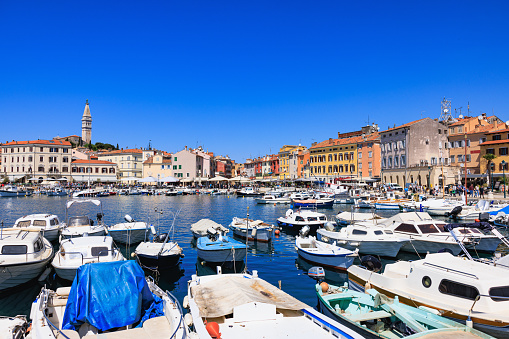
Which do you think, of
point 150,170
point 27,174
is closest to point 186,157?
point 150,170

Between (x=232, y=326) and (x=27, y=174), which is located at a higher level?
(x=27, y=174)

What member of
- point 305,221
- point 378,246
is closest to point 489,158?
point 305,221

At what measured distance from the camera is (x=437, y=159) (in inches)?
2972

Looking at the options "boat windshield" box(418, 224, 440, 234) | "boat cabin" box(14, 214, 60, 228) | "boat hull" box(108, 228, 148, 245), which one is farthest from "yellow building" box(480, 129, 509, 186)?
"boat cabin" box(14, 214, 60, 228)

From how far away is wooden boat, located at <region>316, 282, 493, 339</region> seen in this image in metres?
9.30

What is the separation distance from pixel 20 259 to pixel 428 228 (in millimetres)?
23983

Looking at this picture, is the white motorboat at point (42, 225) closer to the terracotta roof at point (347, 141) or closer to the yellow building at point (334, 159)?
the yellow building at point (334, 159)

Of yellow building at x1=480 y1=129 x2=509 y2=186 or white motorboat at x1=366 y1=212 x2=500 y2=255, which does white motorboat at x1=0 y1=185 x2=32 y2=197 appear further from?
yellow building at x1=480 y1=129 x2=509 y2=186

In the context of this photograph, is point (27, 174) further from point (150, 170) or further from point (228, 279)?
point (228, 279)

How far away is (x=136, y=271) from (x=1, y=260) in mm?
9659

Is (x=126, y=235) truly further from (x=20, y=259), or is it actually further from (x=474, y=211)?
(x=474, y=211)

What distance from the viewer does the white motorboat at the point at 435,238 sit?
23.0 meters

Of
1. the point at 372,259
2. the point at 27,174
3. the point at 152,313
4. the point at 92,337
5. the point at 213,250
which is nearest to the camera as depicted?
the point at 92,337

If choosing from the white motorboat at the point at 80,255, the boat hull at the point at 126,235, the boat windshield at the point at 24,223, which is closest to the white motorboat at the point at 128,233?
the boat hull at the point at 126,235
